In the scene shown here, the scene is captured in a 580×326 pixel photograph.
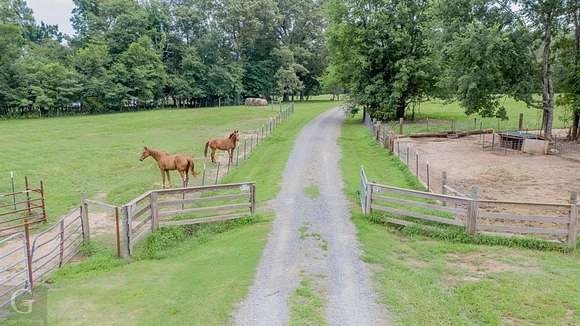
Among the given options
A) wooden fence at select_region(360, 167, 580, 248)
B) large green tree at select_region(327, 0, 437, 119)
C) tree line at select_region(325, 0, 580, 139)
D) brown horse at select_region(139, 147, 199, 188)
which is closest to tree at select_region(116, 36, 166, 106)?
large green tree at select_region(327, 0, 437, 119)

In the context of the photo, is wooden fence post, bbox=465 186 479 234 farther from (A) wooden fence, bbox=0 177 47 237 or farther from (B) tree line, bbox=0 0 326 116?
(B) tree line, bbox=0 0 326 116

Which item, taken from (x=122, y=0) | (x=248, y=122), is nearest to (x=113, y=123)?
(x=248, y=122)

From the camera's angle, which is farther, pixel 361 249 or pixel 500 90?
pixel 500 90

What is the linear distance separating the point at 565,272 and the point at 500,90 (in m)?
18.7

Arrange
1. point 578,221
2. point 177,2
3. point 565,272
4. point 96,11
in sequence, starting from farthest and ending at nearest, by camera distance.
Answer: point 177,2 → point 96,11 → point 578,221 → point 565,272

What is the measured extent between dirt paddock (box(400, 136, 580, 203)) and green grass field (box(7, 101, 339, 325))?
7910 mm

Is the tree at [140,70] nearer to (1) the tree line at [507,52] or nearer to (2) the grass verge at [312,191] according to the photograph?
(1) the tree line at [507,52]

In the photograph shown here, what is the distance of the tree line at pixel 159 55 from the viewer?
45.3m

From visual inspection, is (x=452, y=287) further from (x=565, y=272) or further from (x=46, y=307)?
(x=46, y=307)

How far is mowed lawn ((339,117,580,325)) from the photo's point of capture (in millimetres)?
6254

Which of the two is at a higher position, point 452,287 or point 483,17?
point 483,17

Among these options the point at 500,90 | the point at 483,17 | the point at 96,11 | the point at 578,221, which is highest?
the point at 96,11

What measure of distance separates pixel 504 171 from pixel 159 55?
4696 centimetres

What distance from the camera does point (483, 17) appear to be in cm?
2366
